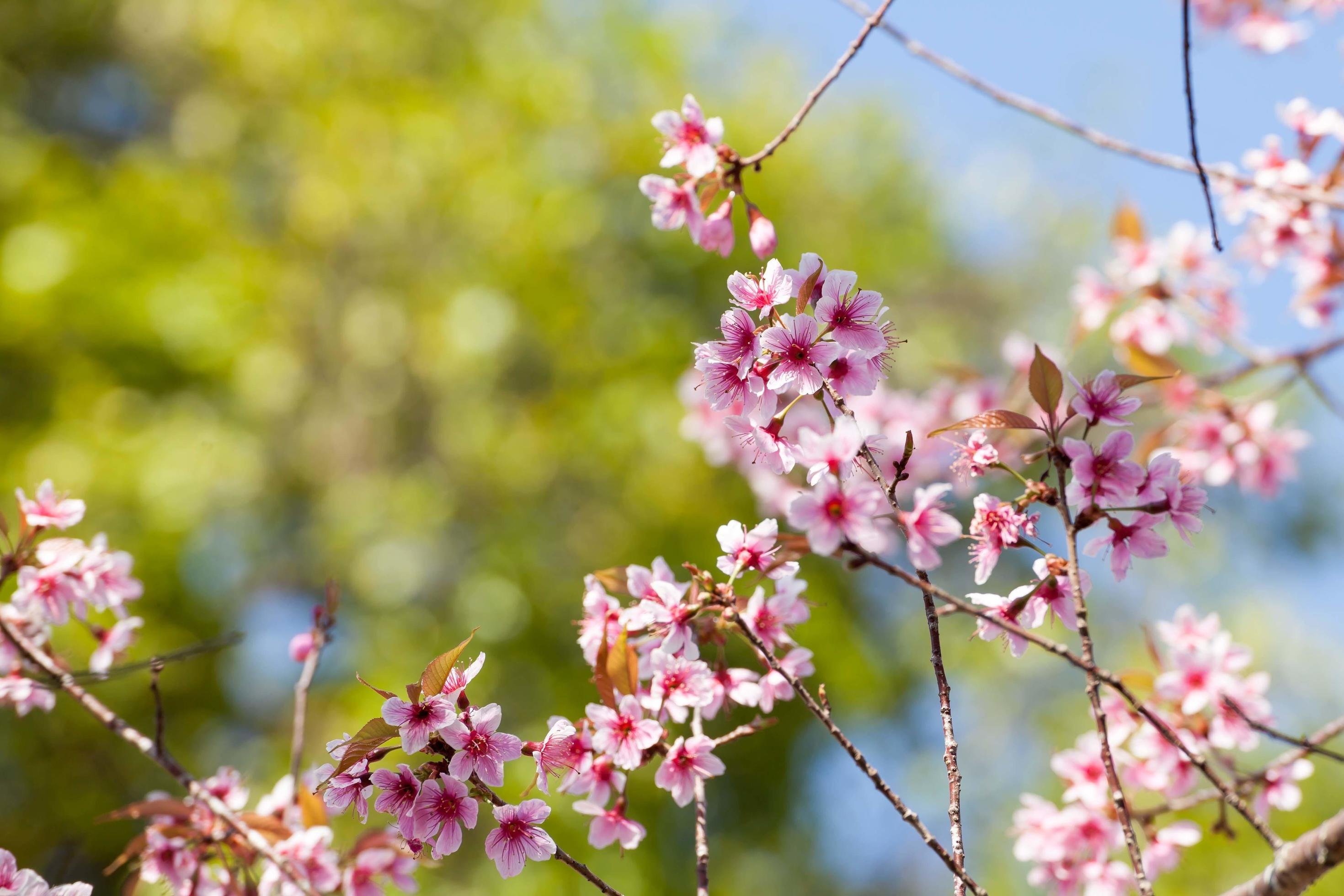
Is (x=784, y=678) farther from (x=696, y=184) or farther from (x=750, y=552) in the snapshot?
(x=696, y=184)

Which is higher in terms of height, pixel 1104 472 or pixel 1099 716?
pixel 1104 472

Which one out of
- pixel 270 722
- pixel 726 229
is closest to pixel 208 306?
pixel 270 722

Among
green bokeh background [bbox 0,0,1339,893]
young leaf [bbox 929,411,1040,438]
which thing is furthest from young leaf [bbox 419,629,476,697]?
green bokeh background [bbox 0,0,1339,893]

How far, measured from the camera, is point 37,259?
3.94 meters

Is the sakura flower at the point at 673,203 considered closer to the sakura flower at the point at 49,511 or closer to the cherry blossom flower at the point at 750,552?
the cherry blossom flower at the point at 750,552

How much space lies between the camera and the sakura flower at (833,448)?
50 centimetres

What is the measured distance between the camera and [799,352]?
1.95ft

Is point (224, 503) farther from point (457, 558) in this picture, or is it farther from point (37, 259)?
point (37, 259)

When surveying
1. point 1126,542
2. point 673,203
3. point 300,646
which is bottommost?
point 1126,542

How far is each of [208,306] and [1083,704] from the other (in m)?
4.60

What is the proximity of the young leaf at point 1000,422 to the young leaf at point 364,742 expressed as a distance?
15.1 inches

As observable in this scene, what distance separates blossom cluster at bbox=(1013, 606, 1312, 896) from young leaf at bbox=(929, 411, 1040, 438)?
0.46m

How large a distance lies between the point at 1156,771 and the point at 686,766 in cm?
60

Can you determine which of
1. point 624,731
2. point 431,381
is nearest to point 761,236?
point 624,731
